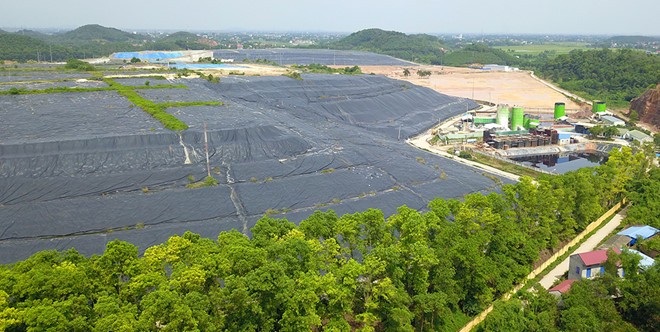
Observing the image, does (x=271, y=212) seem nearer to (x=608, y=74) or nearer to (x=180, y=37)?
(x=608, y=74)

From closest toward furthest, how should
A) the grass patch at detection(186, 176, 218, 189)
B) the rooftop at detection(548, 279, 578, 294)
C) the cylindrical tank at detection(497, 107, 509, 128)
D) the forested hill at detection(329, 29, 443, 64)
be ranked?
the rooftop at detection(548, 279, 578, 294)
the grass patch at detection(186, 176, 218, 189)
the cylindrical tank at detection(497, 107, 509, 128)
the forested hill at detection(329, 29, 443, 64)

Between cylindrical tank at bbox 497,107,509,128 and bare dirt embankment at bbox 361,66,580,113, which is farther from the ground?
bare dirt embankment at bbox 361,66,580,113

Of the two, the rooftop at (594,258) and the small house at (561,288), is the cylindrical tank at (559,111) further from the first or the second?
the small house at (561,288)

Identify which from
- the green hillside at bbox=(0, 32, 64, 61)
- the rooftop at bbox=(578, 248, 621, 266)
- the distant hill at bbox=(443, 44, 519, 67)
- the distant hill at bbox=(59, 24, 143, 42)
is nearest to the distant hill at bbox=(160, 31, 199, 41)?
the distant hill at bbox=(59, 24, 143, 42)

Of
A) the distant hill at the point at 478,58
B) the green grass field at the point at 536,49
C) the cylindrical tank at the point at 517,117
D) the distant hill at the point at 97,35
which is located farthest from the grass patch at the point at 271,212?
the distant hill at the point at 97,35

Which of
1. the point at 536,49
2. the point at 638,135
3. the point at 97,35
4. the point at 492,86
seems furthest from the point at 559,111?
the point at 97,35

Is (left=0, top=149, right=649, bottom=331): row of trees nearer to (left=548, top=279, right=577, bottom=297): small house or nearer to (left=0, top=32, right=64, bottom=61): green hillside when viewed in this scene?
(left=548, top=279, right=577, bottom=297): small house

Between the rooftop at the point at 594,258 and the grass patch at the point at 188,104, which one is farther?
the grass patch at the point at 188,104
